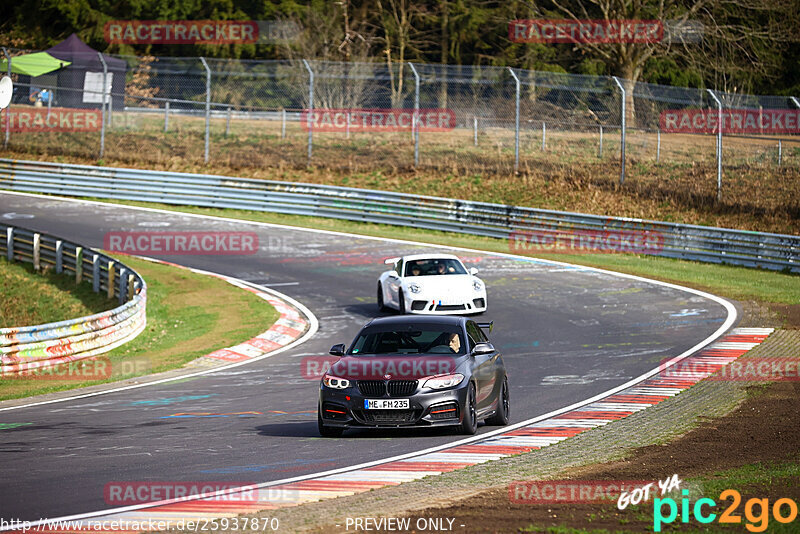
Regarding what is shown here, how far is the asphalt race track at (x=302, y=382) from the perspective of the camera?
29.7ft

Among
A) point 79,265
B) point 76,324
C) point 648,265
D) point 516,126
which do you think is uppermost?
point 516,126

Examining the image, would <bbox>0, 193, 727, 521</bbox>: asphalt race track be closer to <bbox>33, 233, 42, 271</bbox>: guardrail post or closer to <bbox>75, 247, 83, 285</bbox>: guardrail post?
<bbox>33, 233, 42, 271</bbox>: guardrail post

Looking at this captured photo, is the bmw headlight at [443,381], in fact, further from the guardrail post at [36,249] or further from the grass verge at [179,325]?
the guardrail post at [36,249]

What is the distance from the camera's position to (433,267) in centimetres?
2012

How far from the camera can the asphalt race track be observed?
9055 millimetres

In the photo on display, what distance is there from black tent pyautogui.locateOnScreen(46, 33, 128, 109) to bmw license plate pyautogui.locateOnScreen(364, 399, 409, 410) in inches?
1586

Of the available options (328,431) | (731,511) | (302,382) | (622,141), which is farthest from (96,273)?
(731,511)

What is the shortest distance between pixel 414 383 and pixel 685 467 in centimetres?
288

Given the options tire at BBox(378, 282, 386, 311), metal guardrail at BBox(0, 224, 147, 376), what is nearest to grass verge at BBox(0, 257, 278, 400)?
metal guardrail at BBox(0, 224, 147, 376)

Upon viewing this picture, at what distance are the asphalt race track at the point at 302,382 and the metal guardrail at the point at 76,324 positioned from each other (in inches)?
113

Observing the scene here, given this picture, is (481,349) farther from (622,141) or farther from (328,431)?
(622,141)

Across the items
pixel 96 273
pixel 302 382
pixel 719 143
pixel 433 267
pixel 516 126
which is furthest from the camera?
pixel 516 126

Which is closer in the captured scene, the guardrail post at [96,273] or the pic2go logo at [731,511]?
the pic2go logo at [731,511]

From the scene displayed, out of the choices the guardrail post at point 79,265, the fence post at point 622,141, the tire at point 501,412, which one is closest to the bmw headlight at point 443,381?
the tire at point 501,412
